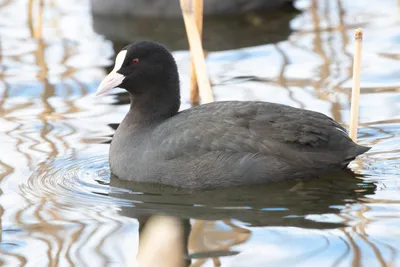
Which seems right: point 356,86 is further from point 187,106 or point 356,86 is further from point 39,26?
point 39,26

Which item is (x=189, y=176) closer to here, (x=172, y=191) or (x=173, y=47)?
(x=172, y=191)

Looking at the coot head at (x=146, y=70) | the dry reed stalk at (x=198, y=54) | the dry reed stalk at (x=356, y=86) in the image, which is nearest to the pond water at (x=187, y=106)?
the dry reed stalk at (x=356, y=86)

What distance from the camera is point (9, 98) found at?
7391mm

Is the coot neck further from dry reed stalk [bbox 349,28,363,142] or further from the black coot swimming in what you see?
dry reed stalk [bbox 349,28,363,142]

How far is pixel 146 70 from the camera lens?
5.71 metres

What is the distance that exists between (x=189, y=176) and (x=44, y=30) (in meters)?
4.73

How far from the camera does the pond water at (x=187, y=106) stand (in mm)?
4461

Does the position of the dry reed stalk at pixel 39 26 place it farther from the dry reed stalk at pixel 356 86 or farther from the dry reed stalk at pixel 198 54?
the dry reed stalk at pixel 356 86

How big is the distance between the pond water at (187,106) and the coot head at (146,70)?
586 millimetres

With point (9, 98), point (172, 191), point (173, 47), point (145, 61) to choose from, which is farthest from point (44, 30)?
point (172, 191)

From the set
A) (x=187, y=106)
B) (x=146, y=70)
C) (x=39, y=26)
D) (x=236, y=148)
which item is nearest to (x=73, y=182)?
(x=146, y=70)

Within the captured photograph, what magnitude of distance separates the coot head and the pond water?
0.59 meters

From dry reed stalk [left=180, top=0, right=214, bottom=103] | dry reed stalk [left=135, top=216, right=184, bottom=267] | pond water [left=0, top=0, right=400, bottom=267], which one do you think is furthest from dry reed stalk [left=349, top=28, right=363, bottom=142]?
dry reed stalk [left=135, top=216, right=184, bottom=267]

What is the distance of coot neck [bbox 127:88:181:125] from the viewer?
5715 millimetres
